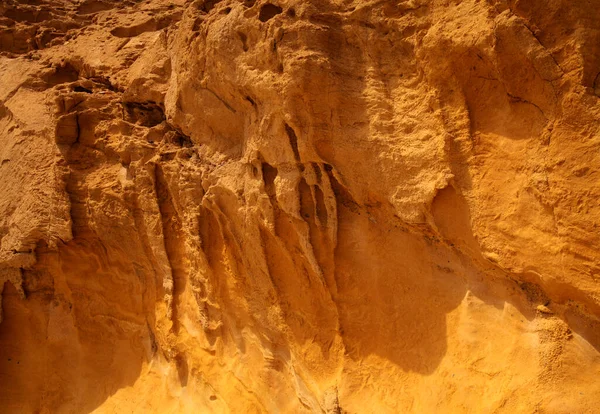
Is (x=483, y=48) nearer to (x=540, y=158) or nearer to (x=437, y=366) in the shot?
(x=540, y=158)

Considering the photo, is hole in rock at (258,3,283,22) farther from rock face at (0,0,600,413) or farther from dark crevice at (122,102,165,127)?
dark crevice at (122,102,165,127)

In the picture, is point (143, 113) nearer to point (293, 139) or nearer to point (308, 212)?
point (293, 139)

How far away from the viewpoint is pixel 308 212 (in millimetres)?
3250

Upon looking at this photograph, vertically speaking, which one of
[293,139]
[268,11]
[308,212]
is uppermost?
[268,11]

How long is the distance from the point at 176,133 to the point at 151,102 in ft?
1.71

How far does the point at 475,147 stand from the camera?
2.59m

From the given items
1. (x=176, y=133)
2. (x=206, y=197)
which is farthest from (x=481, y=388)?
(x=176, y=133)

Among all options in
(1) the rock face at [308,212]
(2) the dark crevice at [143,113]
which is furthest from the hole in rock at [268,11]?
(2) the dark crevice at [143,113]

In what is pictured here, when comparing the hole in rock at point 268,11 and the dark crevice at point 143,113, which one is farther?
the dark crevice at point 143,113

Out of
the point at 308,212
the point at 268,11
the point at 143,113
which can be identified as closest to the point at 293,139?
the point at 308,212

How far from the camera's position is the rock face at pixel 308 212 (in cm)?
238

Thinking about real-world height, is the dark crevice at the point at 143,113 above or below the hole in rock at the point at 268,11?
below

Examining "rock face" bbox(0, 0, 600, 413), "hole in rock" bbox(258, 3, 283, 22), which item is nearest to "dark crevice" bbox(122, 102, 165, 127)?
"rock face" bbox(0, 0, 600, 413)

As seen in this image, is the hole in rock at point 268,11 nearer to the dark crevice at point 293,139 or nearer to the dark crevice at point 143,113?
the dark crevice at point 293,139
